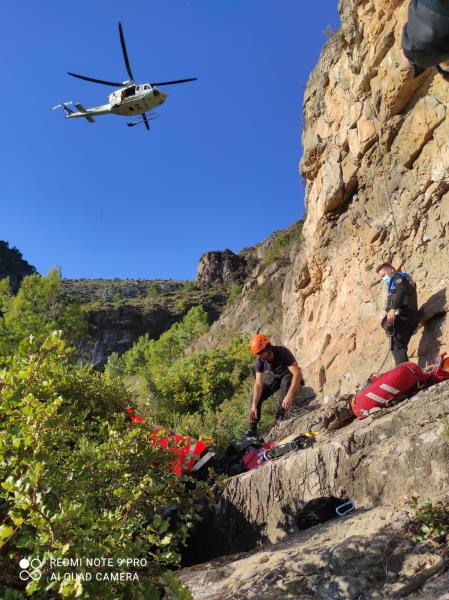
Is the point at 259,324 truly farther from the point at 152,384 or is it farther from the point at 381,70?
the point at 381,70

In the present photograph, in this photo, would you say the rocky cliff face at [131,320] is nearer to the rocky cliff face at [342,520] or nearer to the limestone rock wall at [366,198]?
the limestone rock wall at [366,198]

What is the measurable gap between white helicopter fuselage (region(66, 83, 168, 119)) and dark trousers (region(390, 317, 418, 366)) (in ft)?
48.9

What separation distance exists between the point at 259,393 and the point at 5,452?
15.9 ft

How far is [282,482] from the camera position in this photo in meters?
3.71

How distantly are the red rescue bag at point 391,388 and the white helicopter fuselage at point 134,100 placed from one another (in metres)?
16.3

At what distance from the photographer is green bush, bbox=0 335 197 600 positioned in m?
1.50

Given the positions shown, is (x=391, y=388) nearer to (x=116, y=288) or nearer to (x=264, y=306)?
(x=264, y=306)

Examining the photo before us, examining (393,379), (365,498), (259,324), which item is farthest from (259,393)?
(259,324)

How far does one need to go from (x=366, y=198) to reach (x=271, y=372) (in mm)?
4995

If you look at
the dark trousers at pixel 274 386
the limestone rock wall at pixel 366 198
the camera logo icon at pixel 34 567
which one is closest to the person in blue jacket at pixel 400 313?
the limestone rock wall at pixel 366 198

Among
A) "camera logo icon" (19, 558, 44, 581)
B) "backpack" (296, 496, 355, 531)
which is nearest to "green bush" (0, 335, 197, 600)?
"camera logo icon" (19, 558, 44, 581)

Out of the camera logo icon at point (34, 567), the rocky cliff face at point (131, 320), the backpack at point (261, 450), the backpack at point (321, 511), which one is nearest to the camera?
the camera logo icon at point (34, 567)

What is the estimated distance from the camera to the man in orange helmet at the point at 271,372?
618 centimetres

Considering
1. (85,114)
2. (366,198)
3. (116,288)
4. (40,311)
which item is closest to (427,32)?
(366,198)
